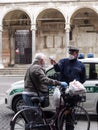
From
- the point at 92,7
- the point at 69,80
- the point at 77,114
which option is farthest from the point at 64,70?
the point at 92,7

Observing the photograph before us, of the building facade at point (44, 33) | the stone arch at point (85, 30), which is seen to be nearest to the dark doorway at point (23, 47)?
the building facade at point (44, 33)

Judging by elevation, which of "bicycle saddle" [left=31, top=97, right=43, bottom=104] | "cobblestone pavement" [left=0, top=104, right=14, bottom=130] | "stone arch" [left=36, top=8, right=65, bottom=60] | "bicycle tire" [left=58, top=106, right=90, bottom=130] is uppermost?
"stone arch" [left=36, top=8, right=65, bottom=60]

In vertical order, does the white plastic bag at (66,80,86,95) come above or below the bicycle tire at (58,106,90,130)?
above

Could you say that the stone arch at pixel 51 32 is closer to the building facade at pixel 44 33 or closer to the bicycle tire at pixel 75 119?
the building facade at pixel 44 33

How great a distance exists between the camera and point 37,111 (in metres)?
8.19

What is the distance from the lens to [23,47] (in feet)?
131

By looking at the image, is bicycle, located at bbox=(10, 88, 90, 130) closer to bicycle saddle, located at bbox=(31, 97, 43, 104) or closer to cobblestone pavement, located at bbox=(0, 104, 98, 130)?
bicycle saddle, located at bbox=(31, 97, 43, 104)

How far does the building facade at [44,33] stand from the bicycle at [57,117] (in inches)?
1165

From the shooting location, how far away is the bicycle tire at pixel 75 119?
833 centimetres

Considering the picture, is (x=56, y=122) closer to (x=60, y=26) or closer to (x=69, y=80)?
(x=69, y=80)

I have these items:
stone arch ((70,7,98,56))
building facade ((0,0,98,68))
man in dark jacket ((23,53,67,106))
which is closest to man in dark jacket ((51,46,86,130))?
man in dark jacket ((23,53,67,106))

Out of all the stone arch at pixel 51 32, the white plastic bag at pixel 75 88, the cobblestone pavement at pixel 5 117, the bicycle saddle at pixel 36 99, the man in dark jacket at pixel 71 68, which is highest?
the stone arch at pixel 51 32

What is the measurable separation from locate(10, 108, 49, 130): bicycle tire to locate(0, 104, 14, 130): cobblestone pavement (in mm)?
2455

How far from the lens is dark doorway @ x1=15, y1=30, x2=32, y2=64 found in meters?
39.8
